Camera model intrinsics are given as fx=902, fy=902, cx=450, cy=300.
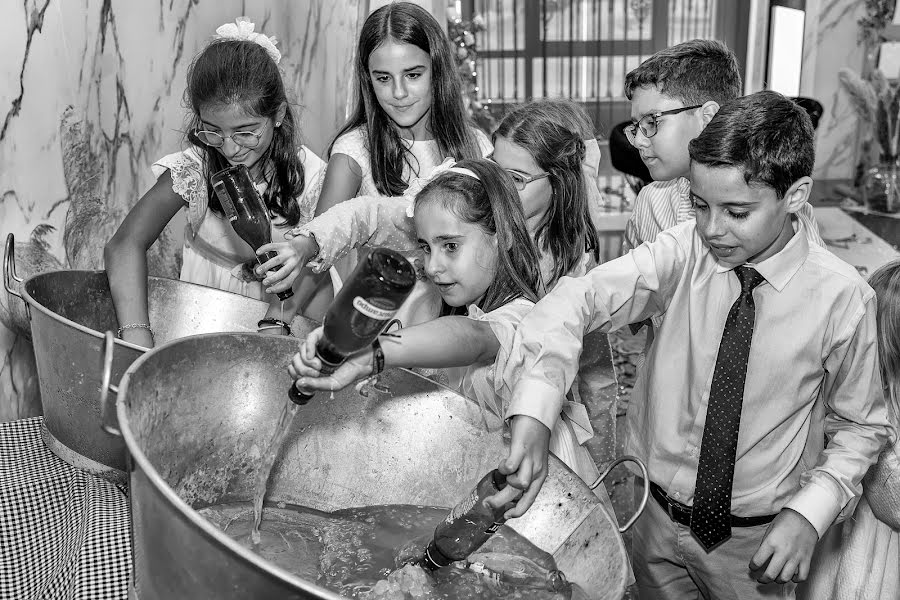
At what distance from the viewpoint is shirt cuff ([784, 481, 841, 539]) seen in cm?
120

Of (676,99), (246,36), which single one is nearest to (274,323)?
(246,36)

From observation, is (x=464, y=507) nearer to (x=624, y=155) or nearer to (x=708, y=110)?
(x=708, y=110)

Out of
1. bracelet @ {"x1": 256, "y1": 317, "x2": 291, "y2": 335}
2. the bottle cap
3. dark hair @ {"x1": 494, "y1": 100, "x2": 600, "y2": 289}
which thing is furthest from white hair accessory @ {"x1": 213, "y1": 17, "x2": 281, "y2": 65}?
the bottle cap

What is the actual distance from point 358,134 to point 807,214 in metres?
0.99

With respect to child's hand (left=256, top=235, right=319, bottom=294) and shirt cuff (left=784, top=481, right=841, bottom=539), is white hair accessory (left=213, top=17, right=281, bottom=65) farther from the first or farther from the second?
shirt cuff (left=784, top=481, right=841, bottom=539)

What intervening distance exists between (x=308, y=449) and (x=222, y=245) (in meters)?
0.78

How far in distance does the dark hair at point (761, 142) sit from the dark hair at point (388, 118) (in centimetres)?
83

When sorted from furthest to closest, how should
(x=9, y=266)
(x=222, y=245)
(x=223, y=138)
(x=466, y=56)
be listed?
(x=466, y=56), (x=222, y=245), (x=223, y=138), (x=9, y=266)

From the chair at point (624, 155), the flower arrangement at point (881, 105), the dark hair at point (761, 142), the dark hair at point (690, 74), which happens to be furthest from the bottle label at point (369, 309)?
the flower arrangement at point (881, 105)

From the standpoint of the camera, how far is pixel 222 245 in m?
1.88

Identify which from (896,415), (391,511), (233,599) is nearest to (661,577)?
(896,415)

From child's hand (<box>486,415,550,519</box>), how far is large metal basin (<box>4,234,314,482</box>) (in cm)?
42

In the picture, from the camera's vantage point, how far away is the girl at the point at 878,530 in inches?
56.1

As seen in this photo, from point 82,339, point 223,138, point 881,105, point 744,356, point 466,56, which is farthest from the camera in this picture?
point 881,105
